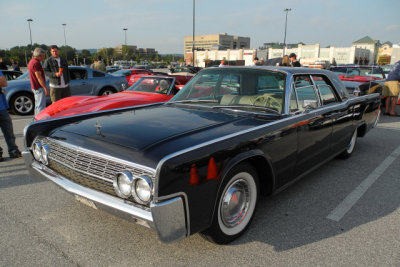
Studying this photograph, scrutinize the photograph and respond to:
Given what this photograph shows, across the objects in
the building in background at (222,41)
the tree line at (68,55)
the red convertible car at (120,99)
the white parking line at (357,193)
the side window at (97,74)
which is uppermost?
the building in background at (222,41)

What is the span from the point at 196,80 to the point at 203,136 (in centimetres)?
175

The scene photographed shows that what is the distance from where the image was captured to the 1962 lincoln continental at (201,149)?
78.4 inches

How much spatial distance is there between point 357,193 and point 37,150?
3.67 meters

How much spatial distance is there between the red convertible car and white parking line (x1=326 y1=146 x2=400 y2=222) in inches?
161

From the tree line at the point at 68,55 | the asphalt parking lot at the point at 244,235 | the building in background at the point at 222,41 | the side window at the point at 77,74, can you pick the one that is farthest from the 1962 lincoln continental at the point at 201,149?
the building in background at the point at 222,41

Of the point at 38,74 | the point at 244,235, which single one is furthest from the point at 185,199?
the point at 38,74

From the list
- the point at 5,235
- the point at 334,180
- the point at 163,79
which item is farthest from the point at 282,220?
the point at 163,79

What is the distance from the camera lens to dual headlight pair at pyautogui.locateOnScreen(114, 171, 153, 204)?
1.97 metres

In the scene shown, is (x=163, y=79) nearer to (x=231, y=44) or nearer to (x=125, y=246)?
(x=125, y=246)

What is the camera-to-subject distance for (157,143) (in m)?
2.17

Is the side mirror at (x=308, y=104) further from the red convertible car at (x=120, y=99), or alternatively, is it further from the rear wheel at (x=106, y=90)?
the rear wheel at (x=106, y=90)

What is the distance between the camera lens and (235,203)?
8.39 ft

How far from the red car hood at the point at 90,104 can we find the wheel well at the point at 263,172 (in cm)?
354

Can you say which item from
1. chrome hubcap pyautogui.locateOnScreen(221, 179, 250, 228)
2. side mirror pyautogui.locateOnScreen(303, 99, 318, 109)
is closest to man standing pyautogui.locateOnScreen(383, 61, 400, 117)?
side mirror pyautogui.locateOnScreen(303, 99, 318, 109)
